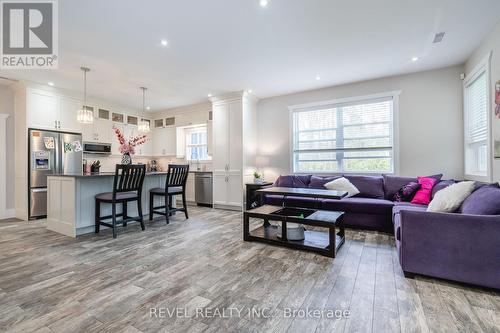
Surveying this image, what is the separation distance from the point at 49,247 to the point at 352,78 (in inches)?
214

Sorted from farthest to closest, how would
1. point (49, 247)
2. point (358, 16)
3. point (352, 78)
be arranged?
point (352, 78)
point (49, 247)
point (358, 16)

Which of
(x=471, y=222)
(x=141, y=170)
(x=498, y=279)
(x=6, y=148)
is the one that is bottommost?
(x=498, y=279)

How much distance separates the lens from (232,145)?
5379 mm

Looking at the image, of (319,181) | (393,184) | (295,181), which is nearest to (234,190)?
(295,181)

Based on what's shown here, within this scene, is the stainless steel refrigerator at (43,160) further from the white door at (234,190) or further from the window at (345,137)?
the window at (345,137)

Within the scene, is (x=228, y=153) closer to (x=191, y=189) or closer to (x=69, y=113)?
(x=191, y=189)

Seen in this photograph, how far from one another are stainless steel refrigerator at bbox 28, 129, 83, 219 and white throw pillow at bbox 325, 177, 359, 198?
4.73 m

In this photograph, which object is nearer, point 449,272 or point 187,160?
point 449,272

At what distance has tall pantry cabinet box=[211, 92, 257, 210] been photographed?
207 inches

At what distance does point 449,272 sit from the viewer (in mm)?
1969

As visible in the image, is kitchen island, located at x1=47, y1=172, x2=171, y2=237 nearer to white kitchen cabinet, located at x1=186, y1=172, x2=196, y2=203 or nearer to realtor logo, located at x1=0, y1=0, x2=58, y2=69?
realtor logo, located at x1=0, y1=0, x2=58, y2=69

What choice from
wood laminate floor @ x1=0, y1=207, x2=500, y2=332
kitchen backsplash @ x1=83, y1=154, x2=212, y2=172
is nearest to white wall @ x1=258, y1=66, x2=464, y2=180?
A: wood laminate floor @ x1=0, y1=207, x2=500, y2=332

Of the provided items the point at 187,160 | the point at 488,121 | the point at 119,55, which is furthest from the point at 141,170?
the point at 488,121

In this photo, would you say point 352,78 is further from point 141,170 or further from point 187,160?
point 187,160
